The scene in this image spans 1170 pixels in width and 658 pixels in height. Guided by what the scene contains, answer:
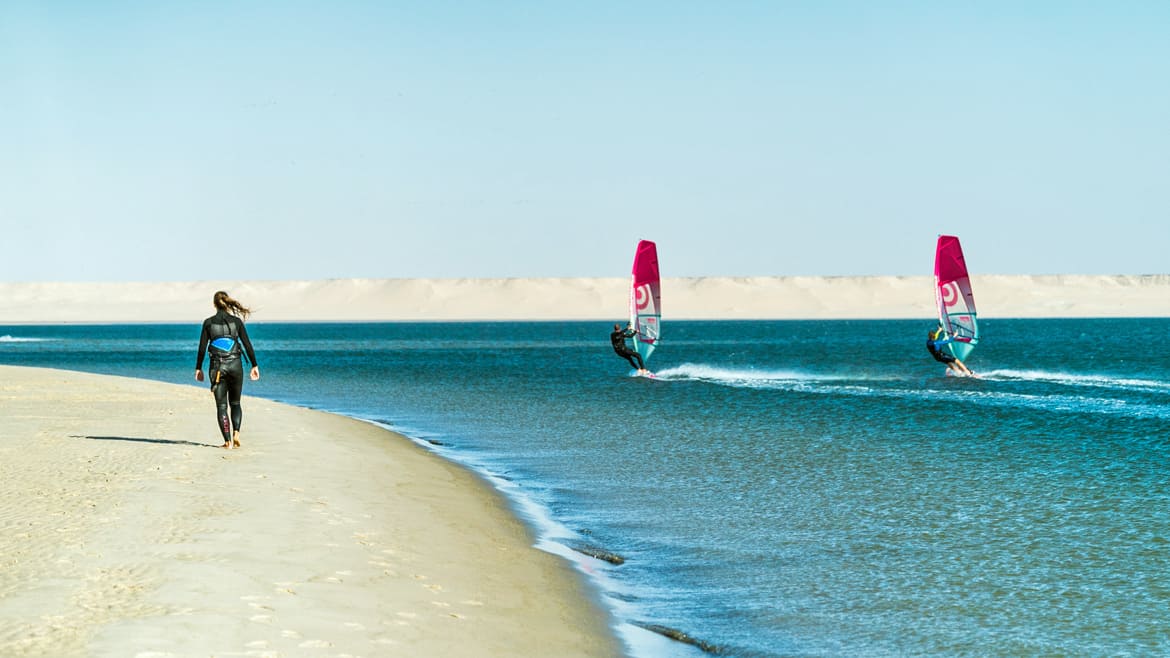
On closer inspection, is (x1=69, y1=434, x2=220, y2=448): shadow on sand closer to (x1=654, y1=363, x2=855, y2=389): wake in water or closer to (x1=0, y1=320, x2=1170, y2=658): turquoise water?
(x1=0, y1=320, x2=1170, y2=658): turquoise water

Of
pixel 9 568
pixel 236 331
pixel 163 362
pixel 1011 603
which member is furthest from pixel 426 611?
pixel 163 362

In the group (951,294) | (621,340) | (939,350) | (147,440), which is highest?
(951,294)

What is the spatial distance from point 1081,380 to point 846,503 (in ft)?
114

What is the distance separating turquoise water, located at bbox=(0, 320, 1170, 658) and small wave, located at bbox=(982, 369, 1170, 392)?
65cm

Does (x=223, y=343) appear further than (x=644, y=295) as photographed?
No

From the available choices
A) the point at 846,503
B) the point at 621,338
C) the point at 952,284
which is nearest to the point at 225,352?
the point at 846,503

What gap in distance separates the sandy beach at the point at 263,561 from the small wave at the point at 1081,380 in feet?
108

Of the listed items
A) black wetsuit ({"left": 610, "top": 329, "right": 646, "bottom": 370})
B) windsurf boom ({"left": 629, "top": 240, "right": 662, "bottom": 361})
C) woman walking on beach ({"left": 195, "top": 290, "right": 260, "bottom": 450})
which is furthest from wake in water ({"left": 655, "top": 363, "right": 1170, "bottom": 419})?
woman walking on beach ({"left": 195, "top": 290, "right": 260, "bottom": 450})

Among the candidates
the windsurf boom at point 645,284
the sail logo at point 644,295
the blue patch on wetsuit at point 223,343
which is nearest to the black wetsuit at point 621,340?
the windsurf boom at point 645,284

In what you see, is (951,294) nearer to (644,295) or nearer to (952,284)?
(952,284)

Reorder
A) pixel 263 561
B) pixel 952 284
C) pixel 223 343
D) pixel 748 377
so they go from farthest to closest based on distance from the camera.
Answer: pixel 748 377, pixel 952 284, pixel 223 343, pixel 263 561

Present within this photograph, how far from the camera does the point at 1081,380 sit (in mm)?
49125

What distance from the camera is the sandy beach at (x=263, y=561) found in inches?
355

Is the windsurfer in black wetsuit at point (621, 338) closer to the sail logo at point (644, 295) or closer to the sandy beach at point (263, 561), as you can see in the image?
the sail logo at point (644, 295)
